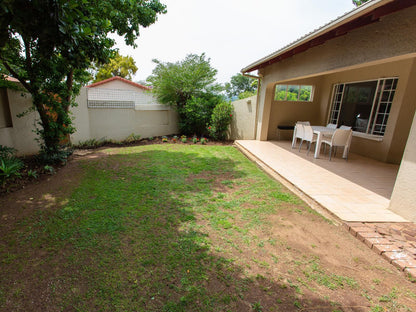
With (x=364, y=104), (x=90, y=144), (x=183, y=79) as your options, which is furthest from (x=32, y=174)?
(x=364, y=104)

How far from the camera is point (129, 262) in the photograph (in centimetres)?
236

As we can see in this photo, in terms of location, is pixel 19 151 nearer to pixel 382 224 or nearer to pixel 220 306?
pixel 220 306

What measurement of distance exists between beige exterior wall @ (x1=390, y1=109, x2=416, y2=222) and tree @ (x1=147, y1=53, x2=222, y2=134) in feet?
26.3

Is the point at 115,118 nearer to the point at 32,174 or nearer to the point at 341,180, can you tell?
the point at 32,174

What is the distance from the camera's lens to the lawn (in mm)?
1961

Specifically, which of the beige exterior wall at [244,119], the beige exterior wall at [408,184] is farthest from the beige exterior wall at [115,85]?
the beige exterior wall at [408,184]

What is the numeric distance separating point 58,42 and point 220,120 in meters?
7.74

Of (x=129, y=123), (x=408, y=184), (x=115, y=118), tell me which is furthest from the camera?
(x=129, y=123)

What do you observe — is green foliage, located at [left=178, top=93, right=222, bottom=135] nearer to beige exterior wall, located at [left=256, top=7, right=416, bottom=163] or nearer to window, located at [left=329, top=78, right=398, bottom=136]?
beige exterior wall, located at [left=256, top=7, right=416, bottom=163]

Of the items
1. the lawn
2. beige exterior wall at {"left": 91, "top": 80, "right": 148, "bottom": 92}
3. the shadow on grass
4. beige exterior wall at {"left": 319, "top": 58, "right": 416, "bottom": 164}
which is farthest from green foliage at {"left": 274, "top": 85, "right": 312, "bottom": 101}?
beige exterior wall at {"left": 91, "top": 80, "right": 148, "bottom": 92}

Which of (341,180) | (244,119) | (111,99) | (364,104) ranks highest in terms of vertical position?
(364,104)

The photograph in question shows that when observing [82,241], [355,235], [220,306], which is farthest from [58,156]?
[355,235]

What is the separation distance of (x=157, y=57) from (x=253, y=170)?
786cm

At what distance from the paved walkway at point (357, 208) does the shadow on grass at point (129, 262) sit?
1.31 m
